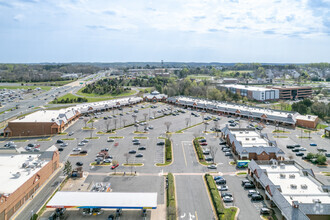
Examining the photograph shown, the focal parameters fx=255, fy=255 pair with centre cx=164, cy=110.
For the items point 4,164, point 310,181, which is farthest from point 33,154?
point 310,181

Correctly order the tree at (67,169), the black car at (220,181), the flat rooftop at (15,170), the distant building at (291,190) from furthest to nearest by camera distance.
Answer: the tree at (67,169), the black car at (220,181), the flat rooftop at (15,170), the distant building at (291,190)

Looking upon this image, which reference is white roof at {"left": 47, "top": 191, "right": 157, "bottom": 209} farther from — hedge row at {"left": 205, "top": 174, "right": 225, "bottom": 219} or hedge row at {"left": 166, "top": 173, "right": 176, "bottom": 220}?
hedge row at {"left": 205, "top": 174, "right": 225, "bottom": 219}

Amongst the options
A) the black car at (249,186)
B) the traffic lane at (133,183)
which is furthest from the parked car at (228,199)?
the traffic lane at (133,183)

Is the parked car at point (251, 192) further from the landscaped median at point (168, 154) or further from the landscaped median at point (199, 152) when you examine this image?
the landscaped median at point (168, 154)

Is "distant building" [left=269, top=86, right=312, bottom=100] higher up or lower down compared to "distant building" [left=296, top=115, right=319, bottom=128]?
higher up

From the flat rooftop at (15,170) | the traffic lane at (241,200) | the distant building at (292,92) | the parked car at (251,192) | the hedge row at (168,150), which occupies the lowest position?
the traffic lane at (241,200)

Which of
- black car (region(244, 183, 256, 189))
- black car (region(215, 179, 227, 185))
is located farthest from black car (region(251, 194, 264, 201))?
black car (region(215, 179, 227, 185))

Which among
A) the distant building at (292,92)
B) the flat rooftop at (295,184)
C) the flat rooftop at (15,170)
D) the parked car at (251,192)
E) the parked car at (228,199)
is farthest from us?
the distant building at (292,92)
